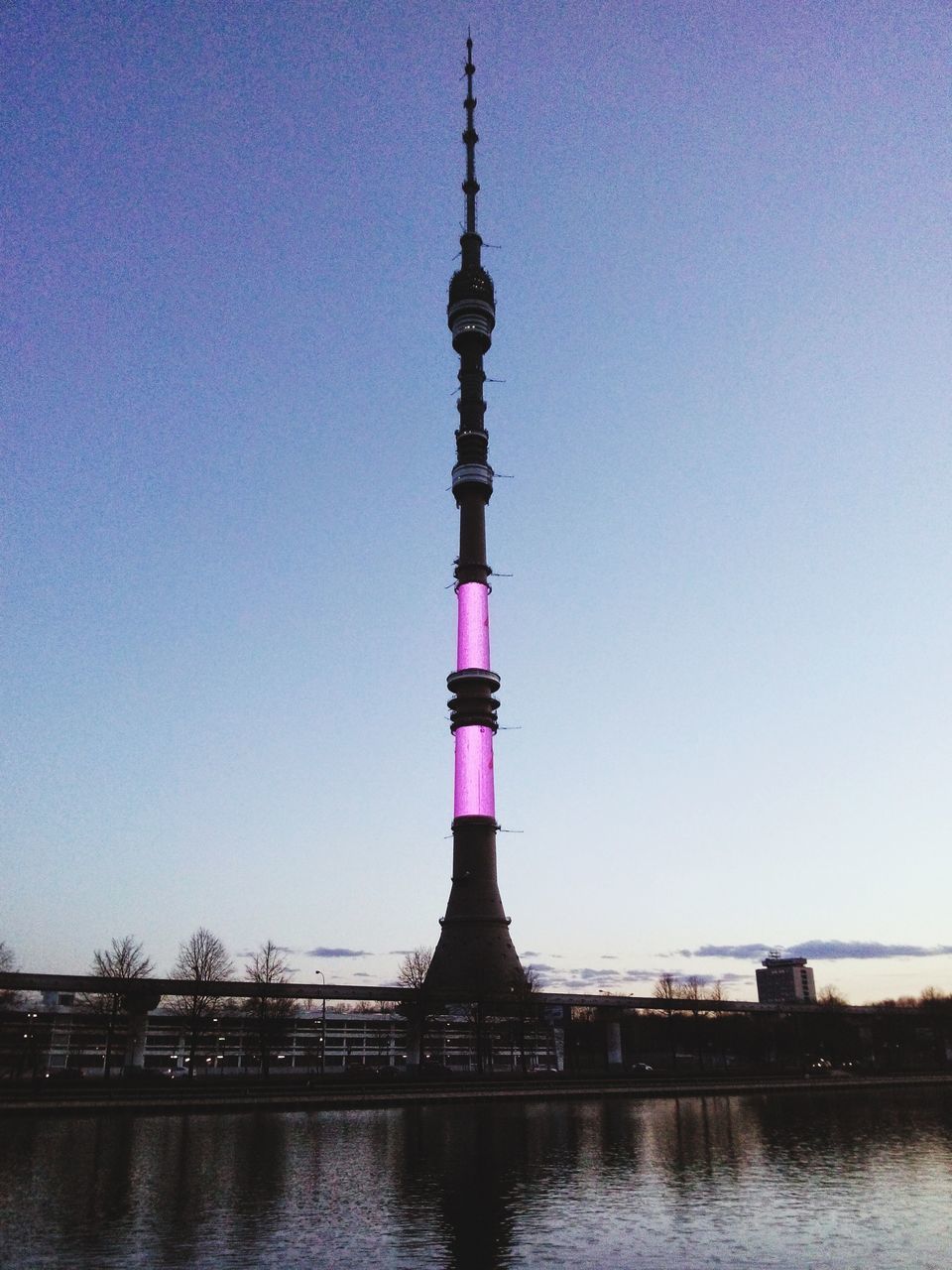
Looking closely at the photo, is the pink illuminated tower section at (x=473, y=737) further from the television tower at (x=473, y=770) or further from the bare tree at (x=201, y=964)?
the bare tree at (x=201, y=964)

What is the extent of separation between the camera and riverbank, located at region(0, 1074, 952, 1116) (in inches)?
1821

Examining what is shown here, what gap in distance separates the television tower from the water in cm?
6728

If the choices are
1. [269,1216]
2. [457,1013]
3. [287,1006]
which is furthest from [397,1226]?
[457,1013]

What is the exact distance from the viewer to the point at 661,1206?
23703 mm

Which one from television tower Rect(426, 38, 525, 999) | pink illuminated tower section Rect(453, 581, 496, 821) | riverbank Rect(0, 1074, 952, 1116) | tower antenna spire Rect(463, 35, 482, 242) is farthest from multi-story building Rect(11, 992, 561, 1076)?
tower antenna spire Rect(463, 35, 482, 242)

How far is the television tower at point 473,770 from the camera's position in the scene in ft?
368

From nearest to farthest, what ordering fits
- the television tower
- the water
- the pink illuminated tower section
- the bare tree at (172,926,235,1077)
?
the water, the bare tree at (172,926,235,1077), the television tower, the pink illuminated tower section

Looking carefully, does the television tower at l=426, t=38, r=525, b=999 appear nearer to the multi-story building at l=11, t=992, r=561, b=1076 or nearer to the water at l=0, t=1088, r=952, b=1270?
the multi-story building at l=11, t=992, r=561, b=1076

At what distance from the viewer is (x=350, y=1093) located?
57.2 meters

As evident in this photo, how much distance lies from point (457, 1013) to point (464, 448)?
6738cm

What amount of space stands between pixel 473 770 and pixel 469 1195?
92.4m

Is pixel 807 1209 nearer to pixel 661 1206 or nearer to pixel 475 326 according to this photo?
pixel 661 1206

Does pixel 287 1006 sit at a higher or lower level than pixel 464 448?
lower

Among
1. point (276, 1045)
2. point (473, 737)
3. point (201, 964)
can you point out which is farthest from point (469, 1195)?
point (473, 737)
